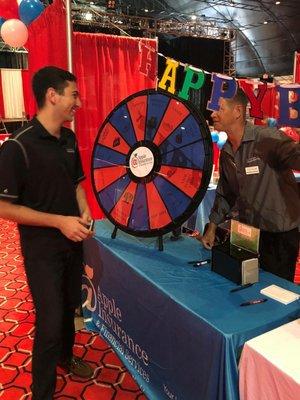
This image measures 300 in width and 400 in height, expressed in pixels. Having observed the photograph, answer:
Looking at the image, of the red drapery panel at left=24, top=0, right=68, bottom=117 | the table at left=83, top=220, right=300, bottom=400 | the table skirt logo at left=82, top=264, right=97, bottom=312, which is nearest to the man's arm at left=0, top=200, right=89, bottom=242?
the table at left=83, top=220, right=300, bottom=400

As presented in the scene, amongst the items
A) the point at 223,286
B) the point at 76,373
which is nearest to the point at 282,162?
the point at 223,286

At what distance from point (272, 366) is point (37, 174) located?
121 centimetres

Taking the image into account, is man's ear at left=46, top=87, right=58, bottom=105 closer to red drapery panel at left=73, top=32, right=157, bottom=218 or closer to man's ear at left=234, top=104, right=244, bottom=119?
man's ear at left=234, top=104, right=244, bottom=119

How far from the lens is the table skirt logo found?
8.46 feet

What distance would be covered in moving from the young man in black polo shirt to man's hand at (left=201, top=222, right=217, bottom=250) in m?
0.68

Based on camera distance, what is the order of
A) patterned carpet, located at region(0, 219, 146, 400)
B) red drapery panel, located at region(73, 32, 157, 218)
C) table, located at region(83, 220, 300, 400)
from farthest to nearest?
1. red drapery panel, located at region(73, 32, 157, 218)
2. patterned carpet, located at region(0, 219, 146, 400)
3. table, located at region(83, 220, 300, 400)

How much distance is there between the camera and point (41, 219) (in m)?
1.70

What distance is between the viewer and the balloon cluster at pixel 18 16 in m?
3.98

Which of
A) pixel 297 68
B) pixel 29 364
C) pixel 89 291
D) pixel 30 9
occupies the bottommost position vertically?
pixel 29 364

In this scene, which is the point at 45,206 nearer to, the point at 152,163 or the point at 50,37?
the point at 152,163

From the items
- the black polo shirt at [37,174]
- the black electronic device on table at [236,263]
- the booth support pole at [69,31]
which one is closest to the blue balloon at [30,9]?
the booth support pole at [69,31]

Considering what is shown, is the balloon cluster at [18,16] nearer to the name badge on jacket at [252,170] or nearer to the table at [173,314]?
the table at [173,314]

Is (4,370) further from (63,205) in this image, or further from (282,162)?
(282,162)

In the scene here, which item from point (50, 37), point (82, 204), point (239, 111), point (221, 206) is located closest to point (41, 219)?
point (82, 204)
